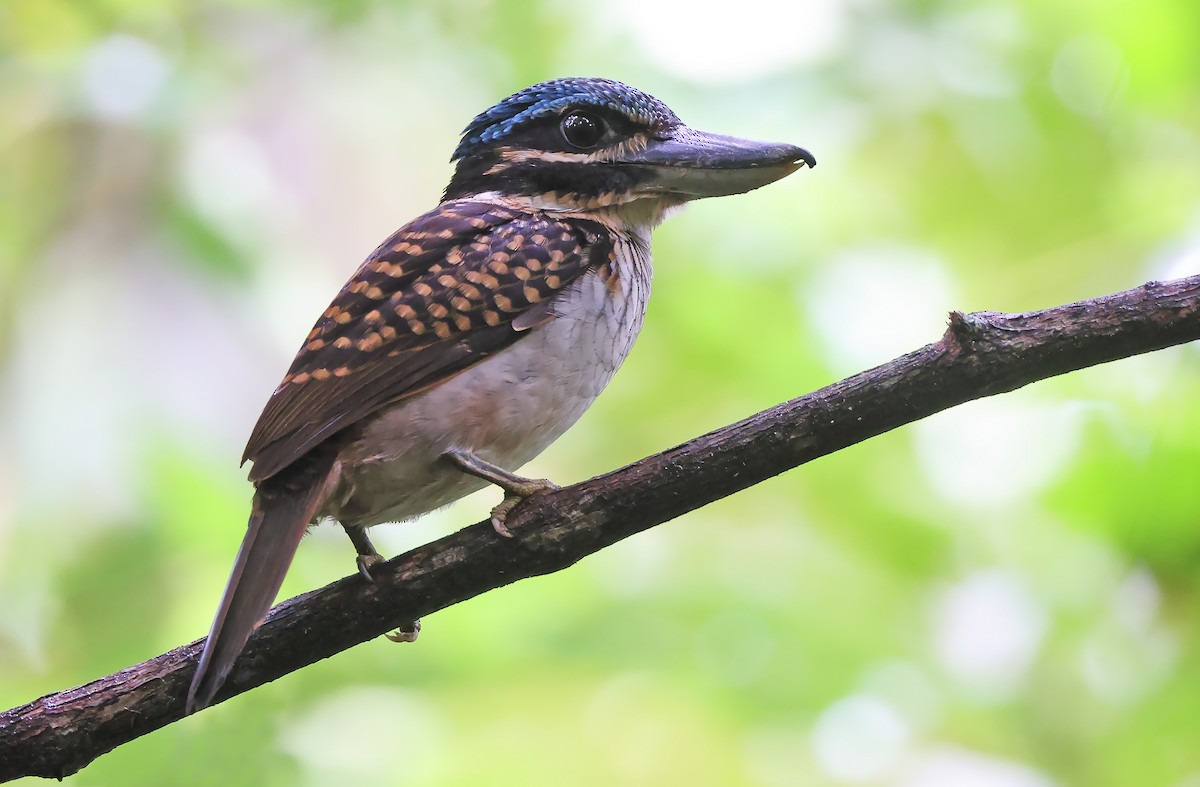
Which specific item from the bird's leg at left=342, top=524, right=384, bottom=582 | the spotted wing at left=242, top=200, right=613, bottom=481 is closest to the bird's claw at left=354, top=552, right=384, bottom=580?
the bird's leg at left=342, top=524, right=384, bottom=582

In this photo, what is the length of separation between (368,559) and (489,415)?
387mm

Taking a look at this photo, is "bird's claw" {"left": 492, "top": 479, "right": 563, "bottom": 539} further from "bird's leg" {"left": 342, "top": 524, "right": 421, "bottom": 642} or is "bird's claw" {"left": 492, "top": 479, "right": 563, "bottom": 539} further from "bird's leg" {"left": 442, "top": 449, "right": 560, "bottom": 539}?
"bird's leg" {"left": 342, "top": 524, "right": 421, "bottom": 642}

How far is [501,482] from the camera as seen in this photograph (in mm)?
2613

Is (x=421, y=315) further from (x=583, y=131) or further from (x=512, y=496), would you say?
(x=583, y=131)

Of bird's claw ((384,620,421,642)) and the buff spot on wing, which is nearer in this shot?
the buff spot on wing

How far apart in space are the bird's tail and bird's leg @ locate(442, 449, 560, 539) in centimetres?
27

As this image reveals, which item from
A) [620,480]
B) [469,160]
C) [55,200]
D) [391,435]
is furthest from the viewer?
[55,200]

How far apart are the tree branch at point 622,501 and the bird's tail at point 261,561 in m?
0.12

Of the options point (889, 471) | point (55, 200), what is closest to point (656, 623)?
point (889, 471)

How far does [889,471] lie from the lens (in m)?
3.85

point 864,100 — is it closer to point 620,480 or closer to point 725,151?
point 725,151

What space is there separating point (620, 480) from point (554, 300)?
0.57 metres

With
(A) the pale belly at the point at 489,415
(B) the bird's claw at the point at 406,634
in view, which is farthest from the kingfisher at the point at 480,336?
(B) the bird's claw at the point at 406,634

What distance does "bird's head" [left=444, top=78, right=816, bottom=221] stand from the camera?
3.01m
